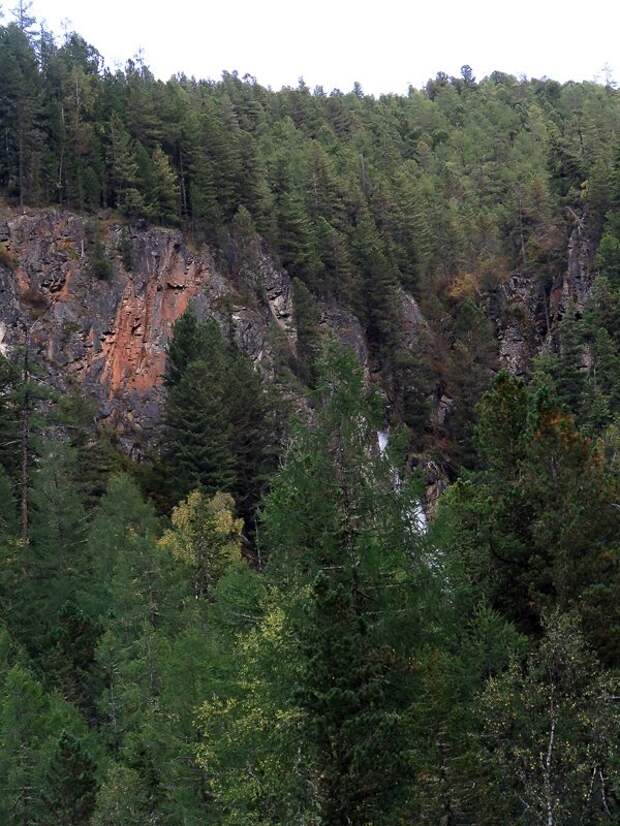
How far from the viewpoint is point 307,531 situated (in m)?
16.7

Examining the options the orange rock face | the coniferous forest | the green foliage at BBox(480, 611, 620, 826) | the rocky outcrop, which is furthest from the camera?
the orange rock face

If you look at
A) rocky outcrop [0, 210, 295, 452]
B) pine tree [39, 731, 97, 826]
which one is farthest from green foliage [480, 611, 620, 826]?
rocky outcrop [0, 210, 295, 452]

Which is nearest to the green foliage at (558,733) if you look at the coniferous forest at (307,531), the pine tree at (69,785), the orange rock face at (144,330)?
the coniferous forest at (307,531)

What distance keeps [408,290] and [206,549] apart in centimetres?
4540

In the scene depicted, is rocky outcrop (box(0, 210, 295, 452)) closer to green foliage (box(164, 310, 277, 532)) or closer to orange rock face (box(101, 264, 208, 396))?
orange rock face (box(101, 264, 208, 396))

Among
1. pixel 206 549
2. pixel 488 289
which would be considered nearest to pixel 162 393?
pixel 206 549

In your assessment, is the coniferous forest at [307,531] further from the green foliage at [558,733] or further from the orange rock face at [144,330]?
the orange rock face at [144,330]

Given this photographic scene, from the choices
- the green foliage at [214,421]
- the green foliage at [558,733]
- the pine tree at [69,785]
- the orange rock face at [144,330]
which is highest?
the orange rock face at [144,330]

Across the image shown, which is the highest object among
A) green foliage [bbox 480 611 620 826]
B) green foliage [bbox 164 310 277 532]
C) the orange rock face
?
the orange rock face

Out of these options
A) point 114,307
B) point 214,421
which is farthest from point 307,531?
point 114,307

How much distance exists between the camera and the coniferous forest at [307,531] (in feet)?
49.3

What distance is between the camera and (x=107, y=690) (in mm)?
26359

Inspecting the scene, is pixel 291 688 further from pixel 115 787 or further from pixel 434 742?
pixel 115 787

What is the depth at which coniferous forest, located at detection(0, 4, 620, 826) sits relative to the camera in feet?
49.3
